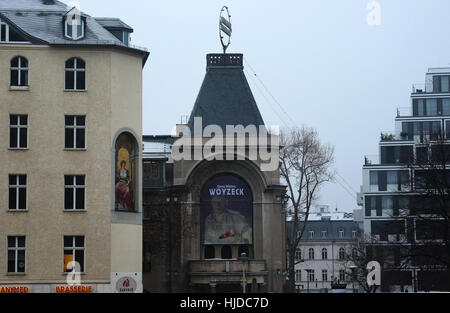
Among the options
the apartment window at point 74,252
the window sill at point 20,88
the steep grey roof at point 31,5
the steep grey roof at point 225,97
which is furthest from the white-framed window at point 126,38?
the steep grey roof at point 225,97

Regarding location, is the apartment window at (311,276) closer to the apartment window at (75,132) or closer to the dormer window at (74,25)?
the apartment window at (75,132)

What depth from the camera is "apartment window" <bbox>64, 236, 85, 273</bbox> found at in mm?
46812

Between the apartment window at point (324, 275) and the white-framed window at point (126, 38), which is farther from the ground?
the white-framed window at point (126, 38)

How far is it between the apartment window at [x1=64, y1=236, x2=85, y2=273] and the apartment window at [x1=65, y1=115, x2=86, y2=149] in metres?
5.01

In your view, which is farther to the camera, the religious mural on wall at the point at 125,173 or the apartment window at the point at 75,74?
the religious mural on wall at the point at 125,173

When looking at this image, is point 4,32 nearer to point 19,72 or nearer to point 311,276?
point 19,72

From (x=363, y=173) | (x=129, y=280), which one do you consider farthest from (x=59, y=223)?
(x=363, y=173)

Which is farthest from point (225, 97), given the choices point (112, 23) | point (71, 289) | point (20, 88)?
point (71, 289)

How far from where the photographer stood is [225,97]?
7881 cm

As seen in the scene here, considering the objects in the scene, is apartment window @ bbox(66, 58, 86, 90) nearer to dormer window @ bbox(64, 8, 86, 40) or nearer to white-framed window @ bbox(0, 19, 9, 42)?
dormer window @ bbox(64, 8, 86, 40)

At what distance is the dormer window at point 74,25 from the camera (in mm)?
49188

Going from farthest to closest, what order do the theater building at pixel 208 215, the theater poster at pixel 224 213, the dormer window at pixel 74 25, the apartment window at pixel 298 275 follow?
the apartment window at pixel 298 275 < the theater poster at pixel 224 213 < the theater building at pixel 208 215 < the dormer window at pixel 74 25

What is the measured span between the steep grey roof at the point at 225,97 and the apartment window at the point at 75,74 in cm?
2810
